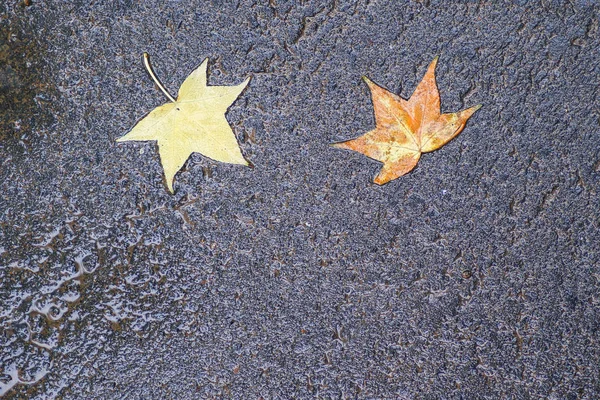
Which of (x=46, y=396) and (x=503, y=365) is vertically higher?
(x=46, y=396)

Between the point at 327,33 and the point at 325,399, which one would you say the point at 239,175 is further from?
the point at 325,399

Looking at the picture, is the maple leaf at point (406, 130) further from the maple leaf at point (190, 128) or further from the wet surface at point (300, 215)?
the maple leaf at point (190, 128)

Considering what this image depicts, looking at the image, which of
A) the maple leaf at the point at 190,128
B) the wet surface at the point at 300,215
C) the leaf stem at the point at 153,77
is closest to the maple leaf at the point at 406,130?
the wet surface at the point at 300,215

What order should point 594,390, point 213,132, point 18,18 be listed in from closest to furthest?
1. point 594,390
2. point 213,132
3. point 18,18

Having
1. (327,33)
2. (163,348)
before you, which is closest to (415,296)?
(163,348)

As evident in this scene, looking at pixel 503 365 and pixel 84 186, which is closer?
pixel 503 365

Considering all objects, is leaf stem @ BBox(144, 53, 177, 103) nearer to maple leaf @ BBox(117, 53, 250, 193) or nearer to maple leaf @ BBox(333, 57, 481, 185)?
maple leaf @ BBox(117, 53, 250, 193)

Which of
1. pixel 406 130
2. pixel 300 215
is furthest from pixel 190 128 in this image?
pixel 406 130
